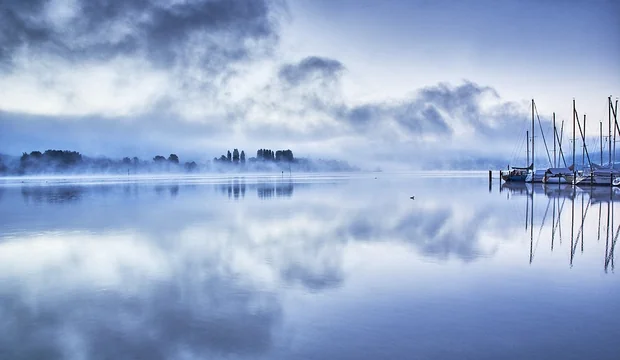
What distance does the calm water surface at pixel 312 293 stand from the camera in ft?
23.1

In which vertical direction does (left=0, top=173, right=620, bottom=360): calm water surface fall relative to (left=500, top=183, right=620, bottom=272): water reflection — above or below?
above

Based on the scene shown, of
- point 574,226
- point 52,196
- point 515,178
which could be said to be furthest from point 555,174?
point 52,196

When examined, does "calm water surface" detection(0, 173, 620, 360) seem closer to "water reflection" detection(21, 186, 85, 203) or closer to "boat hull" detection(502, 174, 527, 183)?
"water reflection" detection(21, 186, 85, 203)

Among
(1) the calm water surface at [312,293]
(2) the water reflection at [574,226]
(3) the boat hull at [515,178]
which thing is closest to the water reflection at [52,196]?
(1) the calm water surface at [312,293]

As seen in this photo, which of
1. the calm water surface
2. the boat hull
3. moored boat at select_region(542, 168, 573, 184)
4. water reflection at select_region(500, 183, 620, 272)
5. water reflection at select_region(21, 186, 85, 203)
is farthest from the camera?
the boat hull

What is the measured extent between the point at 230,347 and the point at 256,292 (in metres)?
3.17

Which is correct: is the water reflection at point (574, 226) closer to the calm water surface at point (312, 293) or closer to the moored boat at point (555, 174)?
the calm water surface at point (312, 293)

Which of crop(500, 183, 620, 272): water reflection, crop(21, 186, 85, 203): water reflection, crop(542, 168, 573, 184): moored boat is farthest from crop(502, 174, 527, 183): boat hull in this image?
crop(21, 186, 85, 203): water reflection

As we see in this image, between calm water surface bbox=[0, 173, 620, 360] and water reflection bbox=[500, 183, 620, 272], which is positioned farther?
water reflection bbox=[500, 183, 620, 272]

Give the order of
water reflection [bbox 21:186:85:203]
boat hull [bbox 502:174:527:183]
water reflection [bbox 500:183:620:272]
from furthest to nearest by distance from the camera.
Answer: boat hull [bbox 502:174:527:183] < water reflection [bbox 21:186:85:203] < water reflection [bbox 500:183:620:272]

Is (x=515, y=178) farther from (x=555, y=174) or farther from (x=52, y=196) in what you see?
(x=52, y=196)

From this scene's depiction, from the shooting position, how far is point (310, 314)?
8.49 meters

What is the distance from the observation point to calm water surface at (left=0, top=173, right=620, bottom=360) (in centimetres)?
703

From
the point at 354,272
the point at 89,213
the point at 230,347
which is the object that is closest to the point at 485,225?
the point at 354,272
